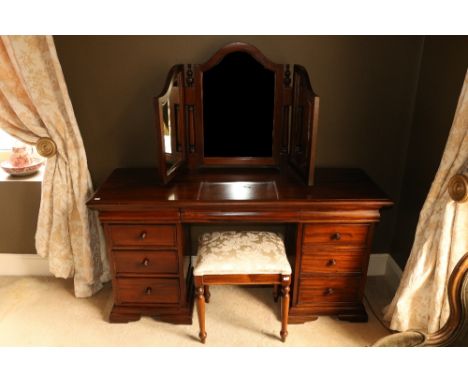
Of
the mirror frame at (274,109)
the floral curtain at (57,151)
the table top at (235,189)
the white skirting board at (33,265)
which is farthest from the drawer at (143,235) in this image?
the white skirting board at (33,265)

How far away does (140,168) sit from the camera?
217 centimetres

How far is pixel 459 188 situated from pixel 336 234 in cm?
60

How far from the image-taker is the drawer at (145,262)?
1894 mm

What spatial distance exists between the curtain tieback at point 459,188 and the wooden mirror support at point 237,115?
2.03 feet

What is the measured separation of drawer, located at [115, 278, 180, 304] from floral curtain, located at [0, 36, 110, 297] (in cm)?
31

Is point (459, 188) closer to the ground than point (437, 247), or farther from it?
farther from it

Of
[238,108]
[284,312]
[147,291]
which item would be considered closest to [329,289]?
[284,312]

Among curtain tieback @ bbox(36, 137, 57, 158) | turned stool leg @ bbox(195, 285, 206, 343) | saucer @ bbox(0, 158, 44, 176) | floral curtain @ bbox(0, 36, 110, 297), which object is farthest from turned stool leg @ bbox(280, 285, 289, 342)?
saucer @ bbox(0, 158, 44, 176)

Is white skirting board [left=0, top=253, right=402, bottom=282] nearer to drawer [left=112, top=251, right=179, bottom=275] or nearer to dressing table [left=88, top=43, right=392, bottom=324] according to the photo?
dressing table [left=88, top=43, right=392, bottom=324]

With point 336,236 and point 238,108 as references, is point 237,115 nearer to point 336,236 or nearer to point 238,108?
point 238,108

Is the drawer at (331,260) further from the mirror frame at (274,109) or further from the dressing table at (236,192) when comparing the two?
the mirror frame at (274,109)

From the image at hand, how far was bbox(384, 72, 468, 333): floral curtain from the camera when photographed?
150 cm

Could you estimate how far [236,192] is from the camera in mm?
1850
